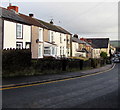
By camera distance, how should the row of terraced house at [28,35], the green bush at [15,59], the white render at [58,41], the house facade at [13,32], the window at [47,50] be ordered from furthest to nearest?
the white render at [58,41], the window at [47,50], the row of terraced house at [28,35], the house facade at [13,32], the green bush at [15,59]

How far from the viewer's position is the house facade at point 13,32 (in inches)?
818

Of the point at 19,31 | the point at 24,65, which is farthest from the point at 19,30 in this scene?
the point at 24,65

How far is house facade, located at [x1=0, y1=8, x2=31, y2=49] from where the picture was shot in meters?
20.8

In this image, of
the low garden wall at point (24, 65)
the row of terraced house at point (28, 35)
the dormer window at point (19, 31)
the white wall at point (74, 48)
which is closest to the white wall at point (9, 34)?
the row of terraced house at point (28, 35)

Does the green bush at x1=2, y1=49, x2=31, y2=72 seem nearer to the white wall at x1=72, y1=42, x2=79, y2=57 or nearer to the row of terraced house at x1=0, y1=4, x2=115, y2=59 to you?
the row of terraced house at x1=0, y1=4, x2=115, y2=59

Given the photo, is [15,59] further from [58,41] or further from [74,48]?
[74,48]

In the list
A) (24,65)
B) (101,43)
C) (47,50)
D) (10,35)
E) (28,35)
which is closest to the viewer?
(24,65)

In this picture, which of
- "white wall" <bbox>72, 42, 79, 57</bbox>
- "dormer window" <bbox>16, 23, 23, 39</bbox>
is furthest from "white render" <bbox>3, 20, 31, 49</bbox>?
"white wall" <bbox>72, 42, 79, 57</bbox>

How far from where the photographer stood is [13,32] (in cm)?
2233

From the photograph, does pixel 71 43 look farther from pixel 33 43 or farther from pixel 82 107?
pixel 82 107

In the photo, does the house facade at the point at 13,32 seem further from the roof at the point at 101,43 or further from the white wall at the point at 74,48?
the roof at the point at 101,43

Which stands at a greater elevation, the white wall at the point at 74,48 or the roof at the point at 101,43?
the roof at the point at 101,43

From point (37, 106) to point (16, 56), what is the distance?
7.48 metres

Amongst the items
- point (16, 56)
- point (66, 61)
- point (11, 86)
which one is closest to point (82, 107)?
point (11, 86)
